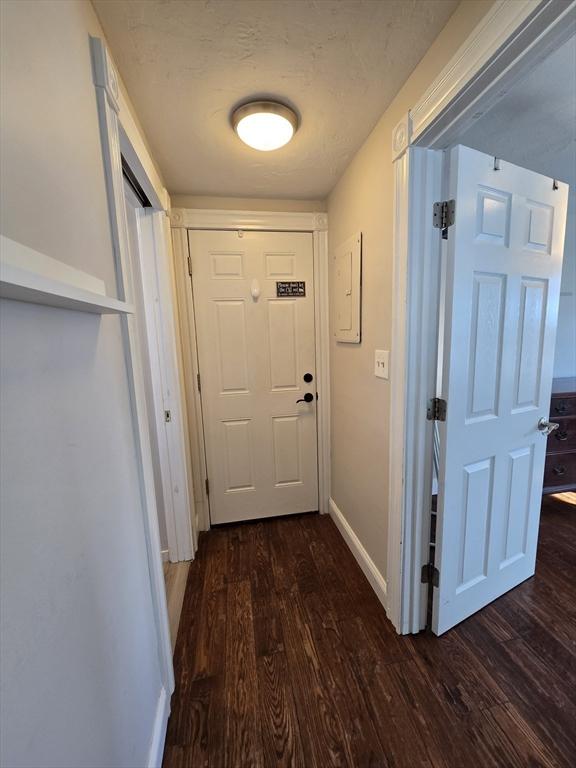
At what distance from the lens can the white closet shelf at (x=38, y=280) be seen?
351mm

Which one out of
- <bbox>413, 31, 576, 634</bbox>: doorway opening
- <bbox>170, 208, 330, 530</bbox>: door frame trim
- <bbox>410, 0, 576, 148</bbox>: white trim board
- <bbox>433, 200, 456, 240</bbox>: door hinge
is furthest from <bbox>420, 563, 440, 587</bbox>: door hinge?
<bbox>410, 0, 576, 148</bbox>: white trim board

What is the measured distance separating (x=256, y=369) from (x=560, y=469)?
2.48 meters

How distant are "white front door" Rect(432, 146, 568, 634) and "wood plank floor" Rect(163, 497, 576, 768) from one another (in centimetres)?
20

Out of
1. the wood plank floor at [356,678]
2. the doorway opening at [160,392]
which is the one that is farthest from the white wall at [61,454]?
the doorway opening at [160,392]

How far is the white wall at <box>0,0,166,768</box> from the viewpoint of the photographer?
1.56 ft

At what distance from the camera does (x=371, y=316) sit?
158 cm

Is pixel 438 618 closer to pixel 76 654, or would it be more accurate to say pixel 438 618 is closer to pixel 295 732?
pixel 295 732

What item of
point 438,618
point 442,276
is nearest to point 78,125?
point 442,276

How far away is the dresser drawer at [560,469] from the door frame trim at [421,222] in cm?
172

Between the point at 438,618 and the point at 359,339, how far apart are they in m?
1.38

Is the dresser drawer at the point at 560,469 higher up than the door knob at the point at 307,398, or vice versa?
the door knob at the point at 307,398

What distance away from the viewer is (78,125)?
746 mm

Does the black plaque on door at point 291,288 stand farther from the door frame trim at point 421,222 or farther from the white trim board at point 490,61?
the white trim board at point 490,61

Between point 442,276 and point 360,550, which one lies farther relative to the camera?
point 360,550
